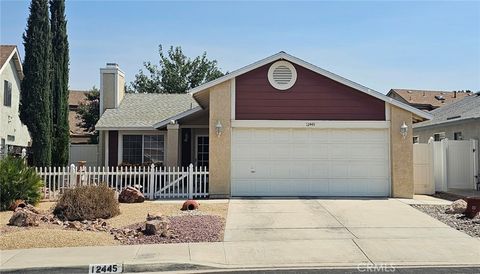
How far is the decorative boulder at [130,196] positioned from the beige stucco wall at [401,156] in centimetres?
851

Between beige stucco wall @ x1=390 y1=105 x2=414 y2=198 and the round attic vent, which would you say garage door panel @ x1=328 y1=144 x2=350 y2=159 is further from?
the round attic vent

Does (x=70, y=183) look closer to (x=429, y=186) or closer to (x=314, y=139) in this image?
(x=314, y=139)

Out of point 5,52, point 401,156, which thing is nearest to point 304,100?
point 401,156

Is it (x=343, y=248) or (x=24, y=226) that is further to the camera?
(x=24, y=226)

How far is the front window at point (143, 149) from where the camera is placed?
70.7ft

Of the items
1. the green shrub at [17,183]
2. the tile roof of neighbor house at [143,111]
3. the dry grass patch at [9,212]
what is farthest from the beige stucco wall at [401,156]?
the green shrub at [17,183]

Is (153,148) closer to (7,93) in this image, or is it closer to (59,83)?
(59,83)

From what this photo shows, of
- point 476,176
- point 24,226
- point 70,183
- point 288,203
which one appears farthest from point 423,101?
point 24,226

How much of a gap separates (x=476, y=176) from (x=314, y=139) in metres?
7.52

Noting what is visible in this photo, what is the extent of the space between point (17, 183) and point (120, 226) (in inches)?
171

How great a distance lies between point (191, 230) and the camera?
34.5 ft

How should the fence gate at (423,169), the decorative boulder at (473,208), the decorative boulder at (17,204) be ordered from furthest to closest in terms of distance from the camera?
the fence gate at (423,169), the decorative boulder at (17,204), the decorative boulder at (473,208)

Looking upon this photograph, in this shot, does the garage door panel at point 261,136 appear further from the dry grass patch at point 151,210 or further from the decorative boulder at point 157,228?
the decorative boulder at point 157,228

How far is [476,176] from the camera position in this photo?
19.0 metres
